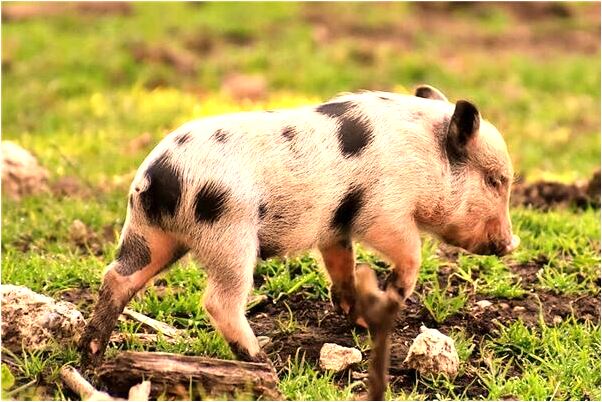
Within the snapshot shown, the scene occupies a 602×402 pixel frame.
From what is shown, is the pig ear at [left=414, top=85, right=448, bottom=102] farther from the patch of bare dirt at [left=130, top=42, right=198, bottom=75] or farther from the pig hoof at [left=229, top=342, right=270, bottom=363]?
the patch of bare dirt at [left=130, top=42, right=198, bottom=75]

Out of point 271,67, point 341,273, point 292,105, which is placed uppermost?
point 341,273

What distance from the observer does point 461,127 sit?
5.70m

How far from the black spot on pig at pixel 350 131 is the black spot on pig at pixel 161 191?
82 cm

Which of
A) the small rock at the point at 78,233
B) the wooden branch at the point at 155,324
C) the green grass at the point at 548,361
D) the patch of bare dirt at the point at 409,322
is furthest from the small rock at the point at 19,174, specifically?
the green grass at the point at 548,361

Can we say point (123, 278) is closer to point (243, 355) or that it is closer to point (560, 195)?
point (243, 355)

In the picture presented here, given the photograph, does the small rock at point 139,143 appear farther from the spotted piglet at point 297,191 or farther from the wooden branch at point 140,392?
the wooden branch at point 140,392

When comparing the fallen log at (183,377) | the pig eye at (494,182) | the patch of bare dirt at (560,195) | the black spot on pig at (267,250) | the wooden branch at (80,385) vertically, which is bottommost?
the patch of bare dirt at (560,195)

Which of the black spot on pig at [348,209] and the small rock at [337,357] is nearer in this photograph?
the black spot on pig at [348,209]

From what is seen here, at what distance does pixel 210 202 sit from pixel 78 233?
253 cm

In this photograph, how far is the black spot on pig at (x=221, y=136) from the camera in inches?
207

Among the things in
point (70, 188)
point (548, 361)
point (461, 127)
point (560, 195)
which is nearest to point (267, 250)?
point (461, 127)

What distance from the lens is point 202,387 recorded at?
4.98m

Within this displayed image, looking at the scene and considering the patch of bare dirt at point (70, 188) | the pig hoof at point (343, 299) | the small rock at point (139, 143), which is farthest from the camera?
the small rock at point (139, 143)

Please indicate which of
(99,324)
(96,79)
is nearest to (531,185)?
(99,324)
